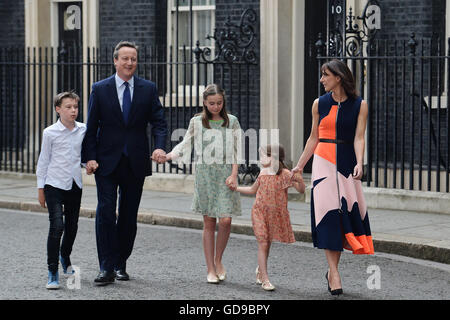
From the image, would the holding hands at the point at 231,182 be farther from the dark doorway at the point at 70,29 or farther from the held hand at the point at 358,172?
the dark doorway at the point at 70,29

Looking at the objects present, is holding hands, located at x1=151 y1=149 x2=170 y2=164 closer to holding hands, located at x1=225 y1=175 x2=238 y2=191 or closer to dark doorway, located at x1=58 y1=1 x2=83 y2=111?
holding hands, located at x1=225 y1=175 x2=238 y2=191

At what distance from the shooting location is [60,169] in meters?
7.38

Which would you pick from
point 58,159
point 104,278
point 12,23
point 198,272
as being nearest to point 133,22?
point 12,23

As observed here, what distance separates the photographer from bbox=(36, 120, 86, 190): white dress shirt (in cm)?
738

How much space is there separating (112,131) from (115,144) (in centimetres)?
10

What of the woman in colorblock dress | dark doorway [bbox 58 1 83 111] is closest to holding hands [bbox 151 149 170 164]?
the woman in colorblock dress

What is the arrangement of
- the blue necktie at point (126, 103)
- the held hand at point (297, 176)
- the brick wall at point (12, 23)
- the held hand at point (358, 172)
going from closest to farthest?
the held hand at point (358, 172) < the held hand at point (297, 176) < the blue necktie at point (126, 103) < the brick wall at point (12, 23)

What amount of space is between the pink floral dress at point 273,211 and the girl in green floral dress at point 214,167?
0.88 ft

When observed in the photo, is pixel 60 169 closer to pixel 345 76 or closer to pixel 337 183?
pixel 337 183

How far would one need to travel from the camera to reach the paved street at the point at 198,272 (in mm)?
7086

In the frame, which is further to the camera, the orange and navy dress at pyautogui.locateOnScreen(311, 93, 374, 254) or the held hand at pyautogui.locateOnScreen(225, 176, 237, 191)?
the held hand at pyautogui.locateOnScreen(225, 176, 237, 191)

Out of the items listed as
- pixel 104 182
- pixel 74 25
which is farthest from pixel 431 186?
pixel 74 25

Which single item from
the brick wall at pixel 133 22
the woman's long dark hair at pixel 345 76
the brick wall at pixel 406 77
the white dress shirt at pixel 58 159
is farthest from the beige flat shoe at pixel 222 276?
the brick wall at pixel 133 22

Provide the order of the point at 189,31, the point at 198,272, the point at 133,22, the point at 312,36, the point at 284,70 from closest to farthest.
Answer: the point at 198,272 < the point at 284,70 < the point at 312,36 < the point at 189,31 < the point at 133,22
